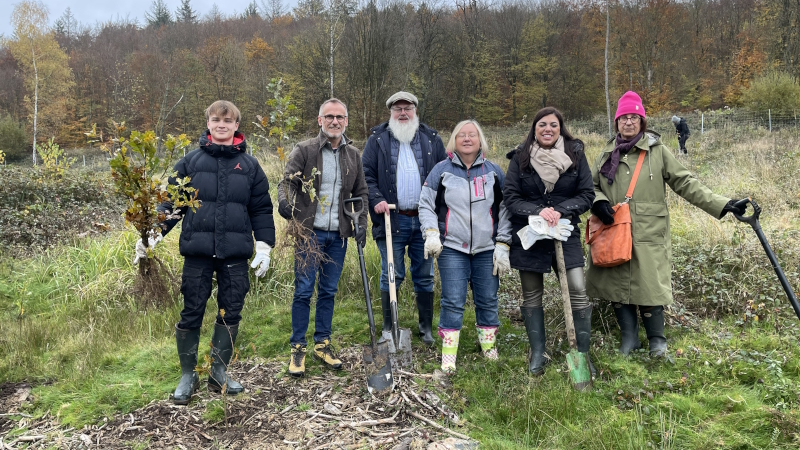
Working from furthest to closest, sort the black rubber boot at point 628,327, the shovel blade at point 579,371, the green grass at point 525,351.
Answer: the black rubber boot at point 628,327
the shovel blade at point 579,371
the green grass at point 525,351

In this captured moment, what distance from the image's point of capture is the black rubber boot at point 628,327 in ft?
11.9

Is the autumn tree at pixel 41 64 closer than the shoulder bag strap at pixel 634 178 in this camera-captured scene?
No

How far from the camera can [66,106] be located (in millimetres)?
30969

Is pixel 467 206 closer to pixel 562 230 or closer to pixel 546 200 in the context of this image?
pixel 546 200

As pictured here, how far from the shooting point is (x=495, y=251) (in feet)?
11.3

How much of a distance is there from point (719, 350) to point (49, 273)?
7.50 metres

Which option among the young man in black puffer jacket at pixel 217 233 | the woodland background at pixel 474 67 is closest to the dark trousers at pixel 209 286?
the young man in black puffer jacket at pixel 217 233

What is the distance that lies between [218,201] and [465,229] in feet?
5.90

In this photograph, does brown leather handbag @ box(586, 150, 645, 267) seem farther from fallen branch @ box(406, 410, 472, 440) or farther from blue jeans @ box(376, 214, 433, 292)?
fallen branch @ box(406, 410, 472, 440)

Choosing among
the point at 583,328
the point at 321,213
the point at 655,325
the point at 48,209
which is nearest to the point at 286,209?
the point at 321,213

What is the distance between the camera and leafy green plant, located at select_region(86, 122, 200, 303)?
8.95ft

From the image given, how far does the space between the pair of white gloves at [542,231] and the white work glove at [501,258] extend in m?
0.19

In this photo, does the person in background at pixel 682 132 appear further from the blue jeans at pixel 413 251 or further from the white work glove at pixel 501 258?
the white work glove at pixel 501 258

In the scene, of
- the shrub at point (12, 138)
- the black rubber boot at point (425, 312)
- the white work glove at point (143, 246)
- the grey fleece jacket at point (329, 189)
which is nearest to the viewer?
the white work glove at point (143, 246)
